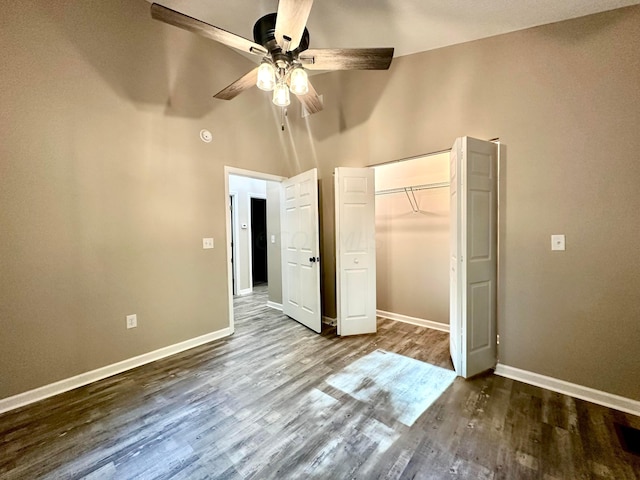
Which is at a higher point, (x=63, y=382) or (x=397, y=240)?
(x=397, y=240)

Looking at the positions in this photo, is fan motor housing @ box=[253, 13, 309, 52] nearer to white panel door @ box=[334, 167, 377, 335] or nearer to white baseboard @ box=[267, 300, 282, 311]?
white panel door @ box=[334, 167, 377, 335]

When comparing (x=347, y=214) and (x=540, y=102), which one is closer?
(x=540, y=102)

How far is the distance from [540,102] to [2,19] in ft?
13.7

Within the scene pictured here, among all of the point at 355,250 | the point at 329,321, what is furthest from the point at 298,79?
the point at 329,321

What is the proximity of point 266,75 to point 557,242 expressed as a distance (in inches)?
101

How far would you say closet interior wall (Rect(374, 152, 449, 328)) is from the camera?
349 centimetres

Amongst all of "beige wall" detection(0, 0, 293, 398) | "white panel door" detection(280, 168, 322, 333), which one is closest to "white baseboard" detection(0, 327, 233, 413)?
"beige wall" detection(0, 0, 293, 398)

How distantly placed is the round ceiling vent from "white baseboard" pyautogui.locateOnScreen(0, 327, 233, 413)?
2314 millimetres

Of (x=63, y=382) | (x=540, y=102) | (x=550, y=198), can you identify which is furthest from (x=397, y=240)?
(x=63, y=382)

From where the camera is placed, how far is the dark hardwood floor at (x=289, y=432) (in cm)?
145

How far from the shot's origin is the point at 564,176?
207 cm

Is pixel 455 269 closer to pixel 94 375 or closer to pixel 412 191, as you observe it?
pixel 412 191

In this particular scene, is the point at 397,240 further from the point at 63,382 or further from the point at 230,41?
the point at 63,382

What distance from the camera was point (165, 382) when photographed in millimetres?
2328
